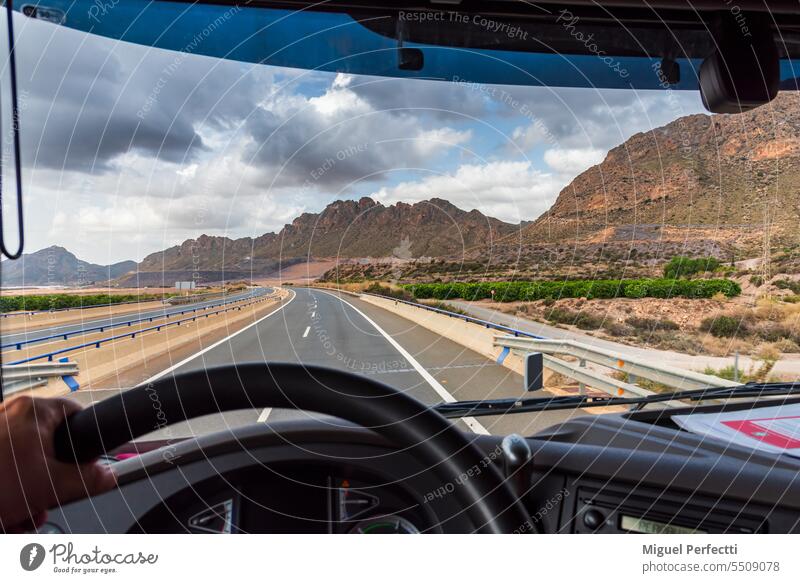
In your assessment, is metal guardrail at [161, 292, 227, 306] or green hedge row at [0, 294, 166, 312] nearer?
green hedge row at [0, 294, 166, 312]

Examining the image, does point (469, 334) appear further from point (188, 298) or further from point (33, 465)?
point (33, 465)

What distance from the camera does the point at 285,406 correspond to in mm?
691

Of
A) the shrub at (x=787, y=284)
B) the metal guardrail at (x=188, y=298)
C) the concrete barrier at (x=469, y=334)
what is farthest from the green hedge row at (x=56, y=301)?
the shrub at (x=787, y=284)

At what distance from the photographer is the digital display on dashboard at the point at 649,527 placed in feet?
3.64

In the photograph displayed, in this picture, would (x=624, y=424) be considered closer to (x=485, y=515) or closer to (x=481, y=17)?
(x=485, y=515)

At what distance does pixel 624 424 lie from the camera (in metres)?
1.52

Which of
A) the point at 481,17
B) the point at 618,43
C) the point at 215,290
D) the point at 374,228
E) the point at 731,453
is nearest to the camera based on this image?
the point at 731,453

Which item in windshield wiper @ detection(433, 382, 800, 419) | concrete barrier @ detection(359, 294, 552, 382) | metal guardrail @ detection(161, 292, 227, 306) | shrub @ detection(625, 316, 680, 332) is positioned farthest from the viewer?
concrete barrier @ detection(359, 294, 552, 382)

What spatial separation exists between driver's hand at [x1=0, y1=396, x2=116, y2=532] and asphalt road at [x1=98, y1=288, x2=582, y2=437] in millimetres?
239

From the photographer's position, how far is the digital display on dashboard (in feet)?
3.64

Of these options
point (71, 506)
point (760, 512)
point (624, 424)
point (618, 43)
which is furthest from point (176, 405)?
point (618, 43)

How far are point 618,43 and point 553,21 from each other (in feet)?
1.09

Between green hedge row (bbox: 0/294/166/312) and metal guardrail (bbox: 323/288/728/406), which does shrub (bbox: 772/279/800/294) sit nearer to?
metal guardrail (bbox: 323/288/728/406)

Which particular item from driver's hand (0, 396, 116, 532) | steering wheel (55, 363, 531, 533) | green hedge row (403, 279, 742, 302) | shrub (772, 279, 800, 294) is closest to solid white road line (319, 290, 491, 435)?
green hedge row (403, 279, 742, 302)
